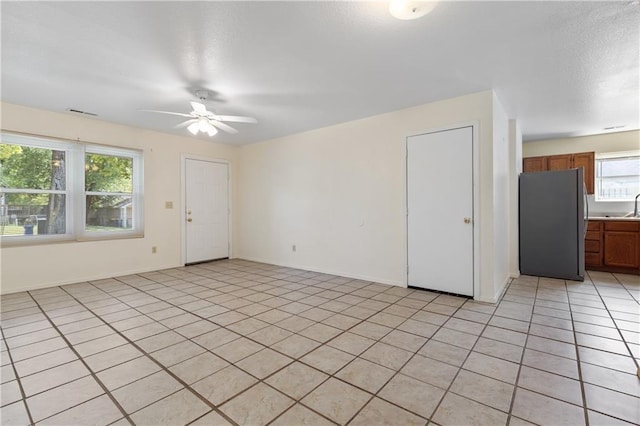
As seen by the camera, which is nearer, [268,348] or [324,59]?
[268,348]

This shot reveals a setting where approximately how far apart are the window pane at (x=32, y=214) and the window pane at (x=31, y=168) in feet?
0.51

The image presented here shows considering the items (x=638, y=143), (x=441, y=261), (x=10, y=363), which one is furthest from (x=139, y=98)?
(x=638, y=143)

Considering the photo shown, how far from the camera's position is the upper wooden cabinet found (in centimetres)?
542

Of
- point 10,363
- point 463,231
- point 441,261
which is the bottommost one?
point 10,363

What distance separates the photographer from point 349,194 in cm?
459

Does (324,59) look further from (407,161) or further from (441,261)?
(441,261)

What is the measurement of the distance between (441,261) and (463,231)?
0.48 meters

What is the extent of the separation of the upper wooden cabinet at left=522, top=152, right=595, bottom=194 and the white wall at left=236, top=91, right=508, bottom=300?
2684 millimetres

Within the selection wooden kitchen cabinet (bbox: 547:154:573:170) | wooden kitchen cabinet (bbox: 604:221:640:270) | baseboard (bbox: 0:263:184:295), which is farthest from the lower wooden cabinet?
baseboard (bbox: 0:263:184:295)

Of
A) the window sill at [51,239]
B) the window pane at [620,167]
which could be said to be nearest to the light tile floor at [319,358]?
the window sill at [51,239]

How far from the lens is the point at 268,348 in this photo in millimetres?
2334

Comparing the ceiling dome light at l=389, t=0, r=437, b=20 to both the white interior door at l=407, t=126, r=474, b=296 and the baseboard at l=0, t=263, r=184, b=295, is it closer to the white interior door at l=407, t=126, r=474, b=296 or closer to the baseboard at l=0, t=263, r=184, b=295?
the white interior door at l=407, t=126, r=474, b=296

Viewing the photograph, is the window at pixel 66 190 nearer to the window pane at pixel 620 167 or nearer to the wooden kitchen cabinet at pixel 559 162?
the wooden kitchen cabinet at pixel 559 162

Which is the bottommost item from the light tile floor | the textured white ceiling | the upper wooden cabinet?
the light tile floor
